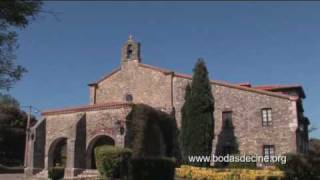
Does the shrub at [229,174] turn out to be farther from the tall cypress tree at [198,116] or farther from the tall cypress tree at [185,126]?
the tall cypress tree at [185,126]

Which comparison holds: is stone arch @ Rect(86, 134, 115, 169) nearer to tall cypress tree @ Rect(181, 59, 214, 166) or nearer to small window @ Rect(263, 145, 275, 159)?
tall cypress tree @ Rect(181, 59, 214, 166)

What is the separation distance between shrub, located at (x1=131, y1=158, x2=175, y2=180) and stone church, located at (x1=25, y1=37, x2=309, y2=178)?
20.9 ft

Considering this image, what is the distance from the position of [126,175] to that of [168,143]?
12226 mm

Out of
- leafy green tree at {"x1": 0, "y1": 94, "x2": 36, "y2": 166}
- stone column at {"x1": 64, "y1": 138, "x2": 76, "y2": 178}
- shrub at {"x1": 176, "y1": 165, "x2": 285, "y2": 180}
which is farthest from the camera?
leafy green tree at {"x1": 0, "y1": 94, "x2": 36, "y2": 166}

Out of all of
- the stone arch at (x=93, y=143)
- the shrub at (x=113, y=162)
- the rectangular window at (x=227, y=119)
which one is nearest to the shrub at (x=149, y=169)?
the shrub at (x=113, y=162)

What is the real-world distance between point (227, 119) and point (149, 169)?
13555 millimetres

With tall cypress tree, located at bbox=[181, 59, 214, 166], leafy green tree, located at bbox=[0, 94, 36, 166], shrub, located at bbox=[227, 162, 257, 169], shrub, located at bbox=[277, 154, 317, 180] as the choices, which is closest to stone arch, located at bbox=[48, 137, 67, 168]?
tall cypress tree, located at bbox=[181, 59, 214, 166]

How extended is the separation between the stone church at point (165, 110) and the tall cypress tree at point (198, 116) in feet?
9.07

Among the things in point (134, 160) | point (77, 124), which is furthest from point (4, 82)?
point (77, 124)

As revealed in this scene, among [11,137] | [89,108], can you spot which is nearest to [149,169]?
[89,108]

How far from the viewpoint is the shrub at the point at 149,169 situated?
25484 millimetres

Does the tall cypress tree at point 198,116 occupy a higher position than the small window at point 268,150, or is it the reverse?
the tall cypress tree at point 198,116

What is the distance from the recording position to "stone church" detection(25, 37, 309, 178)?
3428 centimetres

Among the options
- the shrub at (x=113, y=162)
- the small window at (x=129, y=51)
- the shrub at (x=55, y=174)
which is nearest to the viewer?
the shrub at (x=113, y=162)
